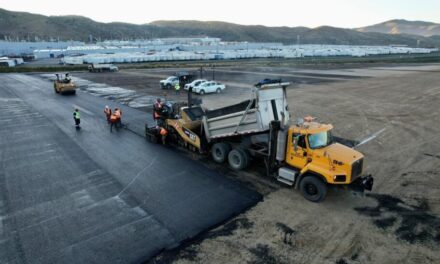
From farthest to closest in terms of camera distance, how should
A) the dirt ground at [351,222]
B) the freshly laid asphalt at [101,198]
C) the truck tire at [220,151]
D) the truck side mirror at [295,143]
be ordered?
the truck tire at [220,151] → the truck side mirror at [295,143] → the freshly laid asphalt at [101,198] → the dirt ground at [351,222]

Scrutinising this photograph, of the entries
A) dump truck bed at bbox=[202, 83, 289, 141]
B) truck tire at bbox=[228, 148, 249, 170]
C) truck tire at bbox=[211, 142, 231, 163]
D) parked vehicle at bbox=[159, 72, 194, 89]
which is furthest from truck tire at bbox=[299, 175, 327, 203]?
parked vehicle at bbox=[159, 72, 194, 89]

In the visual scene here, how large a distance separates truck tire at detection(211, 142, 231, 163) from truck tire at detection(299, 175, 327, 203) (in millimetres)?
3743

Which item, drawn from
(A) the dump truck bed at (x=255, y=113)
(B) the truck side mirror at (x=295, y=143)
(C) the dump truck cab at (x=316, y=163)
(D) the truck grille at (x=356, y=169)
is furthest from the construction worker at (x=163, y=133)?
(D) the truck grille at (x=356, y=169)

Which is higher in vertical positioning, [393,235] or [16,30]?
[16,30]

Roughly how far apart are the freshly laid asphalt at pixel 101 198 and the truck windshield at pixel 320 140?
257cm

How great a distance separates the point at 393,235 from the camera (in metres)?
7.79

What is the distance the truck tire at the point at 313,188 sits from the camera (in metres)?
Result: 9.05

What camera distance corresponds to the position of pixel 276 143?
10047mm

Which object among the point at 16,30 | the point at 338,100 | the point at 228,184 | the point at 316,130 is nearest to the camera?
the point at 316,130

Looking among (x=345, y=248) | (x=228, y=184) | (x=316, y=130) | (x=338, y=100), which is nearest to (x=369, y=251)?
(x=345, y=248)

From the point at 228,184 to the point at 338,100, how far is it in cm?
2068

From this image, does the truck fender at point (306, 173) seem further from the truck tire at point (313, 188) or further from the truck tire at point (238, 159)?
the truck tire at point (238, 159)

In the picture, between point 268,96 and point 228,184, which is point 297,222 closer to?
point 228,184

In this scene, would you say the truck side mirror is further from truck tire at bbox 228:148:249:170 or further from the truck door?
truck tire at bbox 228:148:249:170
